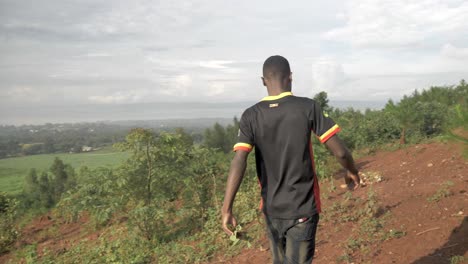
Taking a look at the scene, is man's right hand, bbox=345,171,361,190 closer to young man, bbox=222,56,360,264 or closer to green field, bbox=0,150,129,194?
young man, bbox=222,56,360,264

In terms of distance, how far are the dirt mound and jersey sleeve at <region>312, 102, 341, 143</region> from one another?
2332mm

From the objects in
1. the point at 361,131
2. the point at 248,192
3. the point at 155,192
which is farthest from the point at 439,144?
the point at 155,192

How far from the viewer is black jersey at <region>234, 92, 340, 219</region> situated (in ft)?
6.64

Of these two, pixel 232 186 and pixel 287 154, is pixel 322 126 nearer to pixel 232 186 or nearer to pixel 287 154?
pixel 287 154

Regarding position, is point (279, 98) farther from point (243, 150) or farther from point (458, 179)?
point (458, 179)

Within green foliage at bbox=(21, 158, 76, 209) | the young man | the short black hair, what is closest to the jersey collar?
the young man

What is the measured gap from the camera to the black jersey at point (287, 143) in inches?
79.7

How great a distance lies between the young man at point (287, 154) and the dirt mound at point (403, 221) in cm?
195

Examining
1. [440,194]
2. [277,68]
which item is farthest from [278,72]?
[440,194]

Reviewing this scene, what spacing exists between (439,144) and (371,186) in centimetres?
396

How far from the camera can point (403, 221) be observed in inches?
172

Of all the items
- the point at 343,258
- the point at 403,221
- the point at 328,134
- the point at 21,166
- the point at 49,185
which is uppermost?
the point at 328,134

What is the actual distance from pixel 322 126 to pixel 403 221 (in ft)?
10.3

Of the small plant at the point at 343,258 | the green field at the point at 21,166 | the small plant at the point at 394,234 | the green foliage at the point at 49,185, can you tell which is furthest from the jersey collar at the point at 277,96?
the green foliage at the point at 49,185
